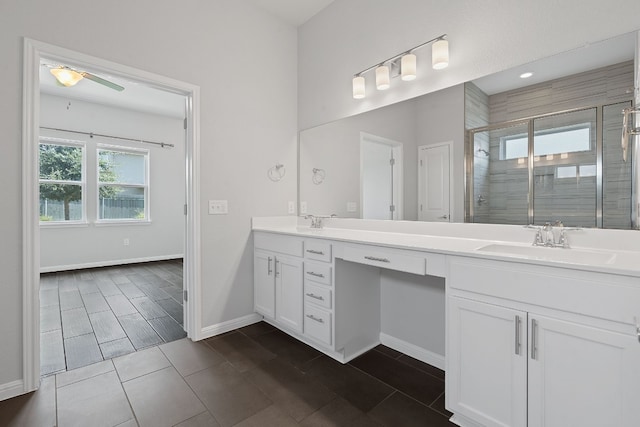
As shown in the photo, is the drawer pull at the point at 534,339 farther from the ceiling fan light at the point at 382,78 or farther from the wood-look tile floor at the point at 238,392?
the ceiling fan light at the point at 382,78

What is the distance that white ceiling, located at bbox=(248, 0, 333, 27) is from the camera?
2.74 m

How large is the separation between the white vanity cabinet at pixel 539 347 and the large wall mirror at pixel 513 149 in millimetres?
583

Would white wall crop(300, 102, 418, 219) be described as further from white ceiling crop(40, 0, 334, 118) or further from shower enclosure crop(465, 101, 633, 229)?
white ceiling crop(40, 0, 334, 118)

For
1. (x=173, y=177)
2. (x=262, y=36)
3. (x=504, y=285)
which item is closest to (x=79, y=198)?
(x=173, y=177)

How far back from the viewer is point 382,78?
226 cm

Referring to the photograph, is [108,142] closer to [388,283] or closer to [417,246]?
[388,283]

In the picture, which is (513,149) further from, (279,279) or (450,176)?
(279,279)

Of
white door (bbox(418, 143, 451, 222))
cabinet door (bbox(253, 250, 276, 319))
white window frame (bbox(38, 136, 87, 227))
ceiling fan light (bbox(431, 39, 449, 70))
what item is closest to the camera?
ceiling fan light (bbox(431, 39, 449, 70))

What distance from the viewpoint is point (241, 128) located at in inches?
107

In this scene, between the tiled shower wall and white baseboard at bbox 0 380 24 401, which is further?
white baseboard at bbox 0 380 24 401

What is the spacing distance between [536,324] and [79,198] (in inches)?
240

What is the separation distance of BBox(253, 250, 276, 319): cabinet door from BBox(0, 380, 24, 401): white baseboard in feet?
5.05

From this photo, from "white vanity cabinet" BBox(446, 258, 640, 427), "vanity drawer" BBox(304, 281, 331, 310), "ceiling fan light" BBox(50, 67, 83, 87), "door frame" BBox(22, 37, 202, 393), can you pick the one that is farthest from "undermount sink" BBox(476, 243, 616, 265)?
"ceiling fan light" BBox(50, 67, 83, 87)

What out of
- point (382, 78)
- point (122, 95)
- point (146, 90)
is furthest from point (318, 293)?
point (122, 95)
